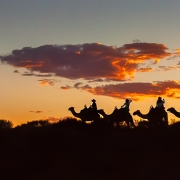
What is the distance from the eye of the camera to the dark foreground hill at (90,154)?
118ft

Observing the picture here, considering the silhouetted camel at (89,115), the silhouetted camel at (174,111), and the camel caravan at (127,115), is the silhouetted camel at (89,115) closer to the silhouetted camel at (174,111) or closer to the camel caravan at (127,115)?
the camel caravan at (127,115)

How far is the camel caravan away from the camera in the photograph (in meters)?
46.8

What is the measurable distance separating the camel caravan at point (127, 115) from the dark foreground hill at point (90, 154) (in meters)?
2.03

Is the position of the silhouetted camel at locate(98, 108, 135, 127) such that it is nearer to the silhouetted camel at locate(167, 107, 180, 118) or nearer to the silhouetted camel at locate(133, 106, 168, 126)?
the silhouetted camel at locate(133, 106, 168, 126)

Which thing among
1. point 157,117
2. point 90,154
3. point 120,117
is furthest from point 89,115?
point 90,154

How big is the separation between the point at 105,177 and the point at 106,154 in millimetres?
3344

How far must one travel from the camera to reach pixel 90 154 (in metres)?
39.0

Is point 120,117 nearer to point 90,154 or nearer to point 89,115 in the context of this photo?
point 89,115

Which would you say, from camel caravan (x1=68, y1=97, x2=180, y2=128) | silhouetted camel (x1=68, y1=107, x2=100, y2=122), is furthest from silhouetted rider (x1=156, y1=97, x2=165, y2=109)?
silhouetted camel (x1=68, y1=107, x2=100, y2=122)

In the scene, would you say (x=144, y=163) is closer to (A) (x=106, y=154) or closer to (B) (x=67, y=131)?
(A) (x=106, y=154)

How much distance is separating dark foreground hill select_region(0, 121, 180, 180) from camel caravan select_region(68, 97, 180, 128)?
2025 millimetres

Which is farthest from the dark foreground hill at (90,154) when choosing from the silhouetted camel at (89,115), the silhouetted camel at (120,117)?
the silhouetted camel at (89,115)

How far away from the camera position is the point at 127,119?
4803 centimetres

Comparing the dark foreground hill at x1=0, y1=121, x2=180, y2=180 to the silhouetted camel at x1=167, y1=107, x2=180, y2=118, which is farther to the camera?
the silhouetted camel at x1=167, y1=107, x2=180, y2=118
